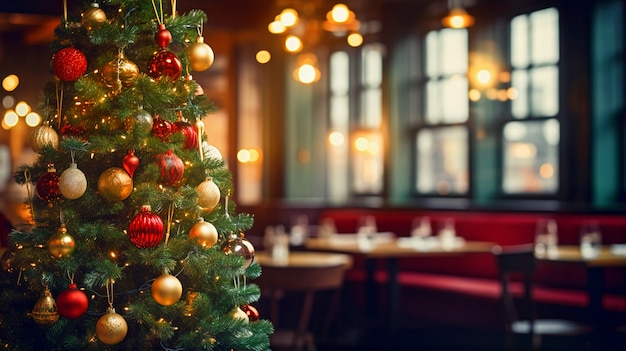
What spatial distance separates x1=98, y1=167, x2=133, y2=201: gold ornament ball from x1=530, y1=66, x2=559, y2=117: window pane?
239 inches

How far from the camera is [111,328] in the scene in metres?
2.67

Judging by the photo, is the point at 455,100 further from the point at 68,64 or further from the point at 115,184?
the point at 115,184

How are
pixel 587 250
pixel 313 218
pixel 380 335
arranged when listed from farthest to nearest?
pixel 313 218 < pixel 380 335 < pixel 587 250

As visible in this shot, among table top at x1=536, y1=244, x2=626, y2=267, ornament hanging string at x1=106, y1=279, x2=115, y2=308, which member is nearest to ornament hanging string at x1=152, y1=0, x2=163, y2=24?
ornament hanging string at x1=106, y1=279, x2=115, y2=308

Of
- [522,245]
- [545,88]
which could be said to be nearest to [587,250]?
[522,245]

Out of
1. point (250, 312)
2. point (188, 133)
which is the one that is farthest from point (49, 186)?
point (250, 312)

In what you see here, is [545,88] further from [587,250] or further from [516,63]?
[587,250]

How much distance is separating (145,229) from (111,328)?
1.10 ft

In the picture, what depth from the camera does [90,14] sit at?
2.89m

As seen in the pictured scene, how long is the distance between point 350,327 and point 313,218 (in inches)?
95.3

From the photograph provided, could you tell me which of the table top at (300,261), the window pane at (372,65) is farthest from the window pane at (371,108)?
the table top at (300,261)

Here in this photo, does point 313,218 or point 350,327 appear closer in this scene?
point 350,327

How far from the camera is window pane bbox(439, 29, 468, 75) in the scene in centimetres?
910

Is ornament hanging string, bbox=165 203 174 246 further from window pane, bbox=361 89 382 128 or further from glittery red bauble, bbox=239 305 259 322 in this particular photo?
window pane, bbox=361 89 382 128
